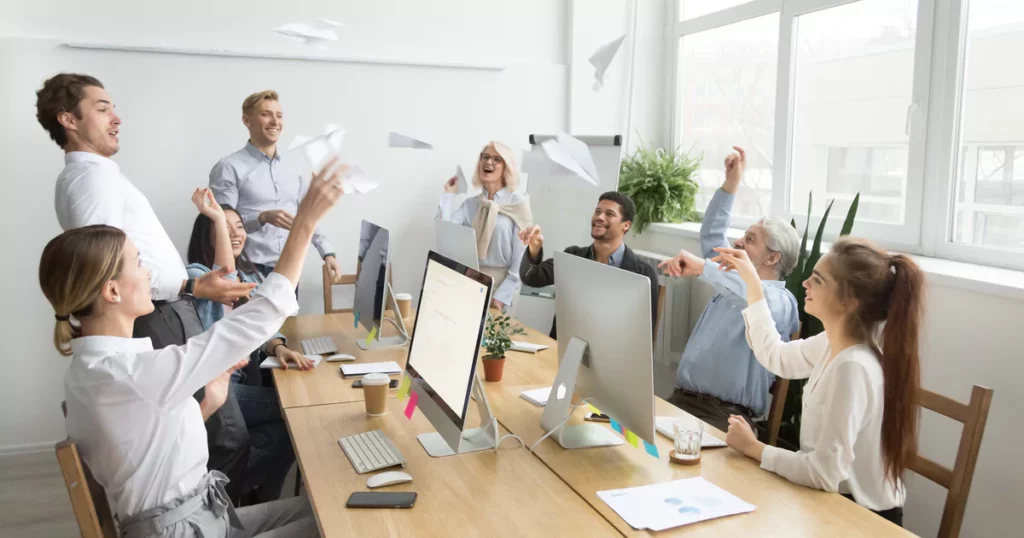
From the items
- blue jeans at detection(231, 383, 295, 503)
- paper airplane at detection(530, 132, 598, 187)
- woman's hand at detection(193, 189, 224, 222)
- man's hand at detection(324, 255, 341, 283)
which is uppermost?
paper airplane at detection(530, 132, 598, 187)

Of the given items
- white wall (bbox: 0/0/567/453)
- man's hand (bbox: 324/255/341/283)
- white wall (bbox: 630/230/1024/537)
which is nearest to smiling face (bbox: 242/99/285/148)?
white wall (bbox: 0/0/567/453)

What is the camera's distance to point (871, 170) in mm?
3568

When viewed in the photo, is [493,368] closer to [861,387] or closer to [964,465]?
[861,387]

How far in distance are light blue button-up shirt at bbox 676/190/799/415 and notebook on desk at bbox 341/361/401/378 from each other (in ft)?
3.47

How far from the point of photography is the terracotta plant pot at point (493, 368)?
2.60 meters

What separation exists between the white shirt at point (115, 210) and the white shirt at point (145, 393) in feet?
3.28

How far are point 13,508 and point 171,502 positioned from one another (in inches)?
89.4

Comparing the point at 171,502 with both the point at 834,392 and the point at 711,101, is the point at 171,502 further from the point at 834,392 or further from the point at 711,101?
the point at 711,101

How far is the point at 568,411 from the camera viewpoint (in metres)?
2.09

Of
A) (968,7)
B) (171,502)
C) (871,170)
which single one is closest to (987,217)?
(871,170)

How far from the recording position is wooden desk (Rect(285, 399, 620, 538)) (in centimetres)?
157

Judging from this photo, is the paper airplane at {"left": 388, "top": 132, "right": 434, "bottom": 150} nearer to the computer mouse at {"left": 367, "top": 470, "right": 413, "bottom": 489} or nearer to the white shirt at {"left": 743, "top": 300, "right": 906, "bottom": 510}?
the computer mouse at {"left": 367, "top": 470, "right": 413, "bottom": 489}

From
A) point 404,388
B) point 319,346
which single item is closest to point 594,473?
point 404,388

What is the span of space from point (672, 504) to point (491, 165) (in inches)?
115
